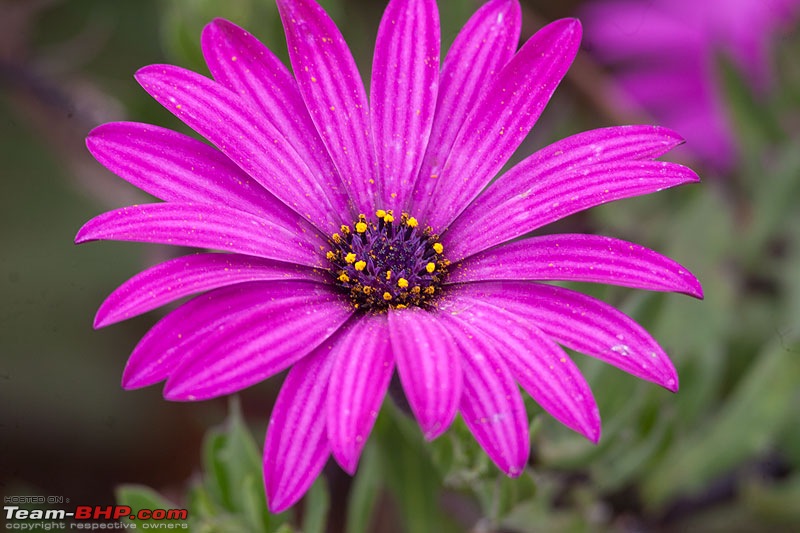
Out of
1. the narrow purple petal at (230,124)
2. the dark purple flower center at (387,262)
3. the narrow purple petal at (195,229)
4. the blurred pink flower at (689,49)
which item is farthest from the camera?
the blurred pink flower at (689,49)

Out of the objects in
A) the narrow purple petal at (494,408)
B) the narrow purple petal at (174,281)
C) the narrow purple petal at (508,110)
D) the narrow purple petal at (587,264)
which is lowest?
the narrow purple petal at (494,408)

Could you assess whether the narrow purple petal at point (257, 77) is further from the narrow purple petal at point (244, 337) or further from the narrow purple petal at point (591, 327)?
the narrow purple petal at point (591, 327)

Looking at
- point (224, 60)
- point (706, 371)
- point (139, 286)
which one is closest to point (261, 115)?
→ point (224, 60)

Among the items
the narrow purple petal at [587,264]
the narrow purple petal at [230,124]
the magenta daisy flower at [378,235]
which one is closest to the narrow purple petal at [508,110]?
the magenta daisy flower at [378,235]

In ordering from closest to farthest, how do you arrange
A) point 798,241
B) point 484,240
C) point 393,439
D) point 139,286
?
point 139,286 < point 484,240 < point 393,439 < point 798,241

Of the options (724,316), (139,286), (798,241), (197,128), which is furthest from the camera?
(798,241)

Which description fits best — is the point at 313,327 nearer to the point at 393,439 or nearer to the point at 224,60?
the point at 224,60

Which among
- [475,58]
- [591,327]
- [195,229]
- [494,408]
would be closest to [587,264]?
[591,327]

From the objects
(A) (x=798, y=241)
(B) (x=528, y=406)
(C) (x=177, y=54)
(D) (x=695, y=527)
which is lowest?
(D) (x=695, y=527)
